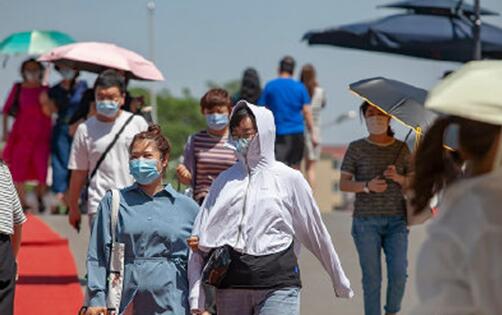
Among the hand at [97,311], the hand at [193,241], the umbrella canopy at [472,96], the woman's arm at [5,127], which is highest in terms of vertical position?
the umbrella canopy at [472,96]

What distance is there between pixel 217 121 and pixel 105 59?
2942mm

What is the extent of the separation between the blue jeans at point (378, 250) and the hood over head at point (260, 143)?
2729mm

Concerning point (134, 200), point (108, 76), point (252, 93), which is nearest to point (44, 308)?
point (108, 76)

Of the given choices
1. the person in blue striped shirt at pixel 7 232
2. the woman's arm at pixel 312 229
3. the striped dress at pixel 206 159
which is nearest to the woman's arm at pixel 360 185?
the striped dress at pixel 206 159

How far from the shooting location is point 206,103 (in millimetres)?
10211

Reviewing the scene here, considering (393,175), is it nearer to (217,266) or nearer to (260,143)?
(260,143)

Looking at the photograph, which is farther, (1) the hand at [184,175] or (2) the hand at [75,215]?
(2) the hand at [75,215]

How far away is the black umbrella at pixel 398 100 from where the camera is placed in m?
9.72

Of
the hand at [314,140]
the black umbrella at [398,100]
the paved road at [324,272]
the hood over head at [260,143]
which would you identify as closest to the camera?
the hood over head at [260,143]

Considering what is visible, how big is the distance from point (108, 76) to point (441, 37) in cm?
762

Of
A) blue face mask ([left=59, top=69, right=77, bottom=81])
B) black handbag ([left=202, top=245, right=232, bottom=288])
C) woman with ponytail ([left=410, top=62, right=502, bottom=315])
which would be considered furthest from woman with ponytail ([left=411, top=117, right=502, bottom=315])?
blue face mask ([left=59, top=69, right=77, bottom=81])

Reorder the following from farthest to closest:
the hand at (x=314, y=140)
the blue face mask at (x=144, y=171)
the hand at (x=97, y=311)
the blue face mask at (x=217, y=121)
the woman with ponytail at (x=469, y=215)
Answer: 1. the hand at (x=314, y=140)
2. the blue face mask at (x=217, y=121)
3. the blue face mask at (x=144, y=171)
4. the hand at (x=97, y=311)
5. the woman with ponytail at (x=469, y=215)

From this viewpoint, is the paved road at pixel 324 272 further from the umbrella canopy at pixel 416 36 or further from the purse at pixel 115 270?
the purse at pixel 115 270

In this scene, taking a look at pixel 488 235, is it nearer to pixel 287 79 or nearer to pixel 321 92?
pixel 287 79
